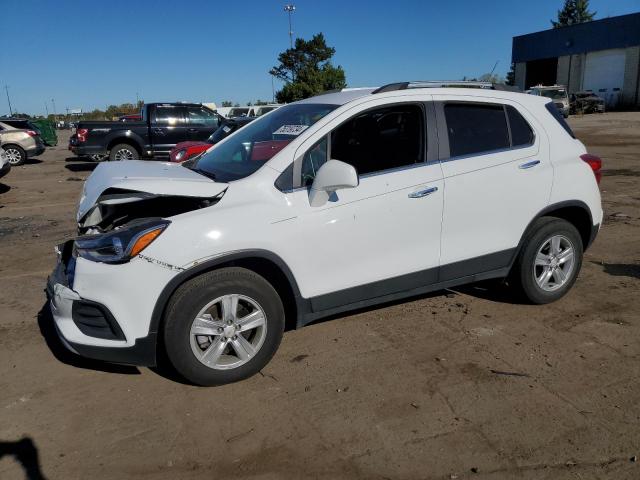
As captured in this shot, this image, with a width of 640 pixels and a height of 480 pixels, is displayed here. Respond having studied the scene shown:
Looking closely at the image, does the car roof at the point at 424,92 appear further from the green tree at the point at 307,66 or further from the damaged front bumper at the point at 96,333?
the green tree at the point at 307,66

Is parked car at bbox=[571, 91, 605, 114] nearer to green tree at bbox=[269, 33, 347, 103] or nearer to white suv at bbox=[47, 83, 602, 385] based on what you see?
green tree at bbox=[269, 33, 347, 103]

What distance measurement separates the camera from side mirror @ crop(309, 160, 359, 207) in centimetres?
336

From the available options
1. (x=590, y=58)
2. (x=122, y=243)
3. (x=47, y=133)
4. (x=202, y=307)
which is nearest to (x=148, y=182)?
(x=122, y=243)

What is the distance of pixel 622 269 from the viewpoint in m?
5.65

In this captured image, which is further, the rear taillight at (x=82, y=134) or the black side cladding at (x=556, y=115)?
the rear taillight at (x=82, y=134)

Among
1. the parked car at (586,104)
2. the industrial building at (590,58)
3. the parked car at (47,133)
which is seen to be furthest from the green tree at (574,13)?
the parked car at (47,133)

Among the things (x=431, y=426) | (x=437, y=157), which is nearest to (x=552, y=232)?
(x=437, y=157)

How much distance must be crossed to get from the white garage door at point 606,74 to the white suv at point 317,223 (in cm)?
5503

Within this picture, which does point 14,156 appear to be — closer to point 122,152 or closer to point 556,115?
point 122,152

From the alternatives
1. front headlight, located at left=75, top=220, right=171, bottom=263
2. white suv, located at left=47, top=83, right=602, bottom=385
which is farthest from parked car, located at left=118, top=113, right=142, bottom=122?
front headlight, located at left=75, top=220, right=171, bottom=263

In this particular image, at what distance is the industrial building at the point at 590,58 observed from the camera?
49562 millimetres

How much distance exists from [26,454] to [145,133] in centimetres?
1377

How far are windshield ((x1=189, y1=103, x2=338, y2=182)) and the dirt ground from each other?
4.56ft

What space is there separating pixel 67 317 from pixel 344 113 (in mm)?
2255
